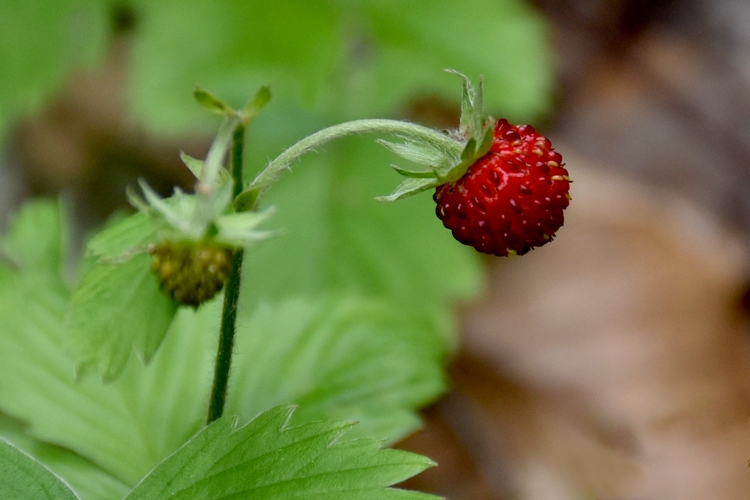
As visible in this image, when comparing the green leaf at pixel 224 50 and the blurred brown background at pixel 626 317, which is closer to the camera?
the green leaf at pixel 224 50

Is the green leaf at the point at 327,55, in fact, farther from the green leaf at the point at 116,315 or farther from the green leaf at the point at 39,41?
the green leaf at the point at 116,315

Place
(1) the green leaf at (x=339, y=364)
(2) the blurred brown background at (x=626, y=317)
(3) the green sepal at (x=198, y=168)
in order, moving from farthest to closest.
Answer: (2) the blurred brown background at (x=626, y=317) < (1) the green leaf at (x=339, y=364) < (3) the green sepal at (x=198, y=168)

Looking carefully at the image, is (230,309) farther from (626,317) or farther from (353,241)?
(626,317)

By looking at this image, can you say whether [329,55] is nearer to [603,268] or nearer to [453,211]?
[603,268]

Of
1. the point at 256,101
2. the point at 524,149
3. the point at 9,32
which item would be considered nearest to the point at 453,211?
the point at 524,149

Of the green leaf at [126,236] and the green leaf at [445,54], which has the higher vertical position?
the green leaf at [445,54]

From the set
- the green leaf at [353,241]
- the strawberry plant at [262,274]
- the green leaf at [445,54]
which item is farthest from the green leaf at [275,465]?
the green leaf at [445,54]

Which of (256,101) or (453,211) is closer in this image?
(256,101)
